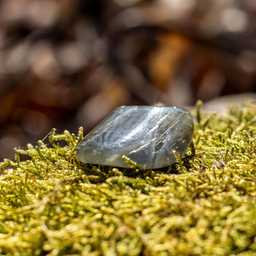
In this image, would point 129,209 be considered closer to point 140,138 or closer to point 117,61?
point 140,138

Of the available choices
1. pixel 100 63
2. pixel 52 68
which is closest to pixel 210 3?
pixel 100 63

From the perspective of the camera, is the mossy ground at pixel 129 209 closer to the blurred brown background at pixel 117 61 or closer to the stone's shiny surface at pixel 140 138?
the stone's shiny surface at pixel 140 138

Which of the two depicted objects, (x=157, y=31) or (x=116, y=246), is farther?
(x=157, y=31)

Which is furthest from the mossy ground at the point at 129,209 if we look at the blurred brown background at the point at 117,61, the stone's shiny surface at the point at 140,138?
the blurred brown background at the point at 117,61

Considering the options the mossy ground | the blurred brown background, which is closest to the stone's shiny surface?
the mossy ground

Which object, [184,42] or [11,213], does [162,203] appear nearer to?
[11,213]

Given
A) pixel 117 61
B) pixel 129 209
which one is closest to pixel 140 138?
pixel 129 209

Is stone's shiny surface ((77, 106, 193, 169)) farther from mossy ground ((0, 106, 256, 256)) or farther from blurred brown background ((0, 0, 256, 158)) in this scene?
blurred brown background ((0, 0, 256, 158))
